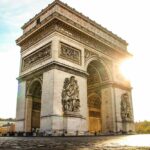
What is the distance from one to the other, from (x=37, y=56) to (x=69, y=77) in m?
3.29

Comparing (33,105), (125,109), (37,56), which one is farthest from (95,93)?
(37,56)

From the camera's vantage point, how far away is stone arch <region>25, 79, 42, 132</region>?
18169 millimetres

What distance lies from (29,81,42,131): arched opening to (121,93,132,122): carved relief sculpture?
760 cm

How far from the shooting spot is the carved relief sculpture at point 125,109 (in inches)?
834

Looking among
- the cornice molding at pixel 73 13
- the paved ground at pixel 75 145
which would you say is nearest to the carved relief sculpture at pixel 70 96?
the cornice molding at pixel 73 13

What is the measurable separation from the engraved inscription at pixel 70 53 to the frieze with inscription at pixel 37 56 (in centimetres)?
100

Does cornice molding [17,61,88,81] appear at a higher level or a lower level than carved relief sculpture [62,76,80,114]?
higher

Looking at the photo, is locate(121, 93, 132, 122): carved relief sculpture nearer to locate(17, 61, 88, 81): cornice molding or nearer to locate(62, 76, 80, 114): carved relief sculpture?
locate(17, 61, 88, 81): cornice molding

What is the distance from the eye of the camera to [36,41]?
18.7 metres

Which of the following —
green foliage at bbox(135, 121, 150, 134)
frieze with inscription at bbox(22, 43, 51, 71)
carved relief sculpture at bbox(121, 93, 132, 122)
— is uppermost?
frieze with inscription at bbox(22, 43, 51, 71)

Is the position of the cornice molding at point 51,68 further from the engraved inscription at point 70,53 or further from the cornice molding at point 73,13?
the cornice molding at point 73,13

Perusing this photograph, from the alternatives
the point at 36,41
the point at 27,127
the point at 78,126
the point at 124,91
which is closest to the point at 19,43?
the point at 36,41

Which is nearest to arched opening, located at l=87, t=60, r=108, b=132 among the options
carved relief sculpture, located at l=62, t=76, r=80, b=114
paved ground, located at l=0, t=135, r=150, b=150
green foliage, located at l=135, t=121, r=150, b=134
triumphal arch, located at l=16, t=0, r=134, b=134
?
triumphal arch, located at l=16, t=0, r=134, b=134

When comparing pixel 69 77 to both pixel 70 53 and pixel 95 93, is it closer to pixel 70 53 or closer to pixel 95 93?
pixel 70 53
